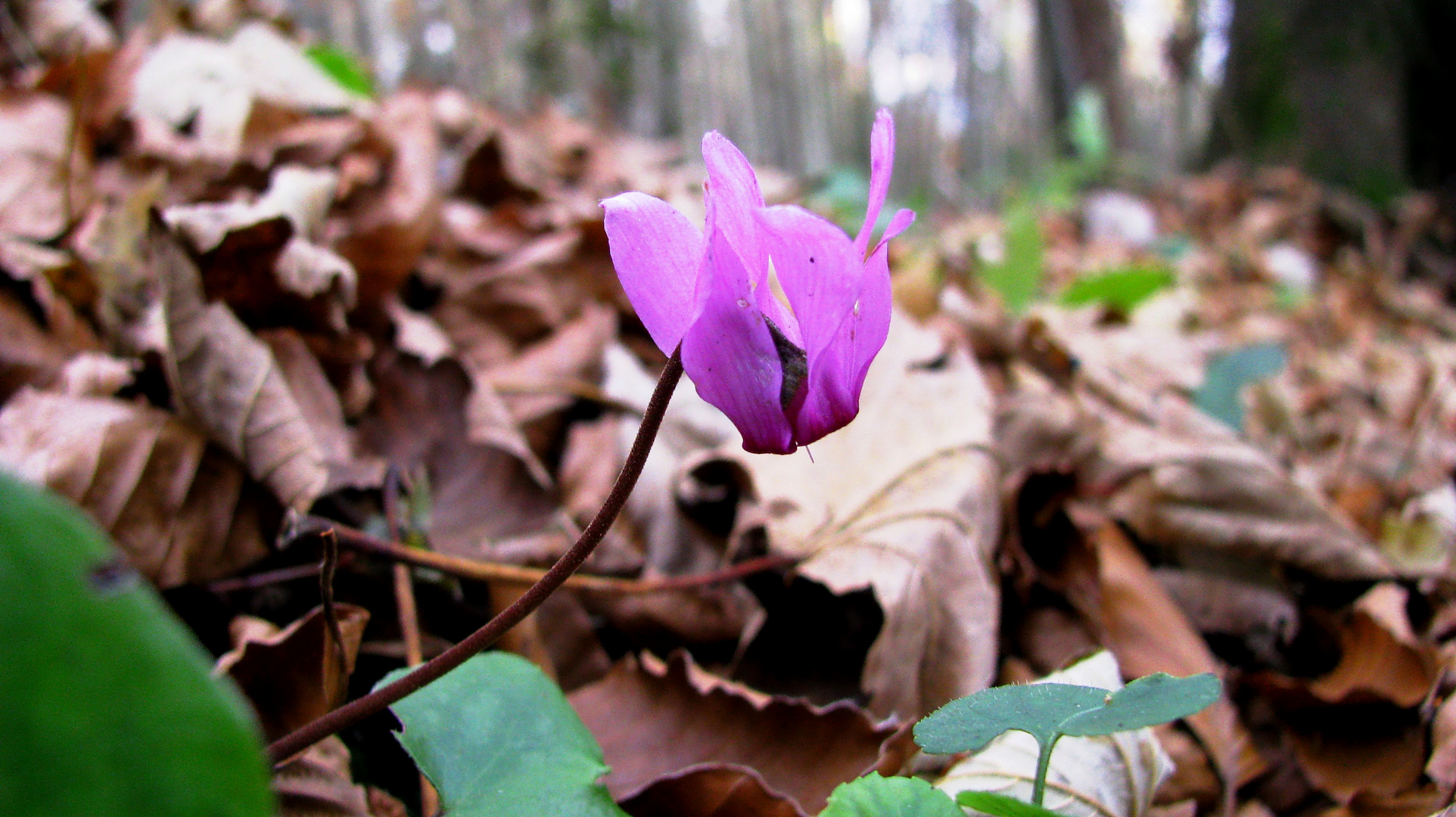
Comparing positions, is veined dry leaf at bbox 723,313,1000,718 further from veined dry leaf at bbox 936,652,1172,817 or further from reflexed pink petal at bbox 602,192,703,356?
reflexed pink petal at bbox 602,192,703,356

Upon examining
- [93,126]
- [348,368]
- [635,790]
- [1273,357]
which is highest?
[93,126]

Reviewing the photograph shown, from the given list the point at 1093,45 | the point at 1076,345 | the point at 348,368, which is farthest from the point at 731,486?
the point at 1093,45

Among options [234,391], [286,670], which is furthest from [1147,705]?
[234,391]

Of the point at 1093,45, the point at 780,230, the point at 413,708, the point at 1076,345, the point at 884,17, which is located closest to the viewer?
the point at 780,230

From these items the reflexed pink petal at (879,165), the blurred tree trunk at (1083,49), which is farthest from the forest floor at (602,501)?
the blurred tree trunk at (1083,49)

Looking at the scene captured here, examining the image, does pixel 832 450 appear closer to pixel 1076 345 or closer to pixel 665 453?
pixel 665 453

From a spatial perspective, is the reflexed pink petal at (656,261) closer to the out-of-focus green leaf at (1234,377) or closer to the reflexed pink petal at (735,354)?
the reflexed pink petal at (735,354)
